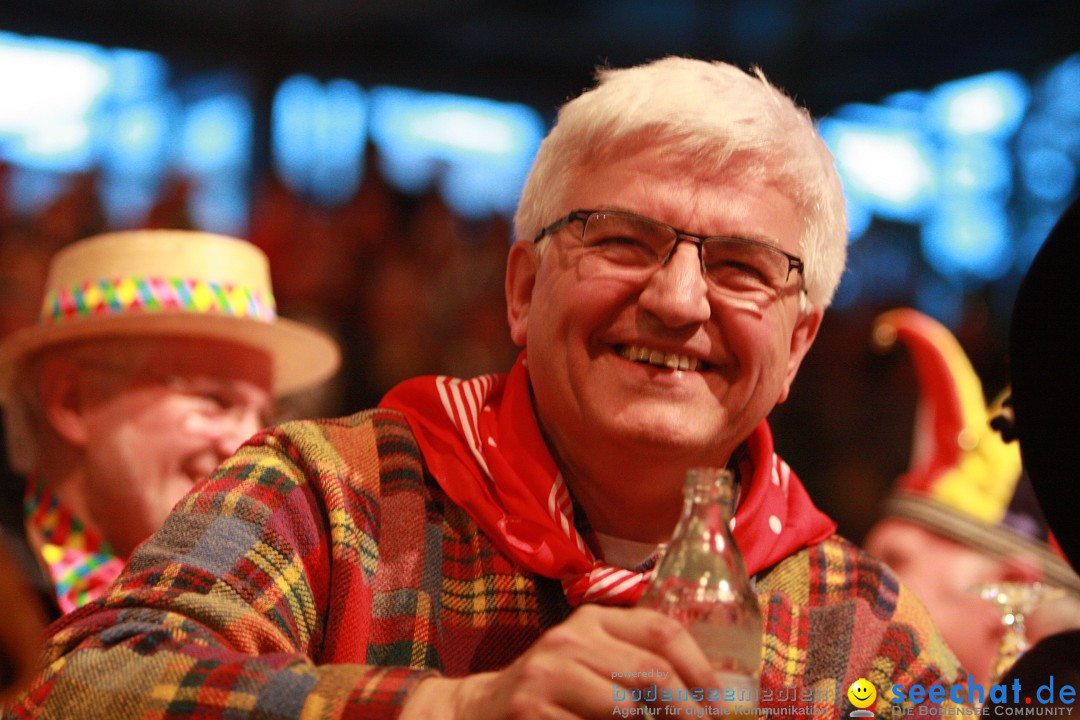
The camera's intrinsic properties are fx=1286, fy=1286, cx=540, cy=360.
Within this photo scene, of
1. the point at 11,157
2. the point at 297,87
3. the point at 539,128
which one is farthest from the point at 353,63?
the point at 11,157

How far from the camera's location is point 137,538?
3154 millimetres

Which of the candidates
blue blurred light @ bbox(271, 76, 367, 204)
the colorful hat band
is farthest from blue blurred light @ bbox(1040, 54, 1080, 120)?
the colorful hat band

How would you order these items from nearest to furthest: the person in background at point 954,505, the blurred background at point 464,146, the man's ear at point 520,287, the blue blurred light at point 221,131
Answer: the man's ear at point 520,287 → the person in background at point 954,505 → the blurred background at point 464,146 → the blue blurred light at point 221,131

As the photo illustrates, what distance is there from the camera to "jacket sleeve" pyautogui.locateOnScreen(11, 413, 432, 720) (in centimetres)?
139

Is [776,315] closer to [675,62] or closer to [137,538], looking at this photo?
[675,62]

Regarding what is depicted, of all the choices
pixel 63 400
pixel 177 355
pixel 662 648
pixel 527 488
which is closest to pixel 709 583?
pixel 662 648

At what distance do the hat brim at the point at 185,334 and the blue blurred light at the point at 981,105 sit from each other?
21.5ft

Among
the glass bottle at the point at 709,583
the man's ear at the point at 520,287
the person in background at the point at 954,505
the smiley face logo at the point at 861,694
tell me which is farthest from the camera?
the person in background at the point at 954,505

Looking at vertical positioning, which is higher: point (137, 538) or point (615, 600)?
point (615, 600)

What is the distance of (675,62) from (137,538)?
1872 mm

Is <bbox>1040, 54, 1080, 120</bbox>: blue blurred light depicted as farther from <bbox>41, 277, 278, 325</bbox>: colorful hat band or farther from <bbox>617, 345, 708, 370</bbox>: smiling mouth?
<bbox>617, 345, 708, 370</bbox>: smiling mouth

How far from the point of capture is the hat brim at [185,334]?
3.26m

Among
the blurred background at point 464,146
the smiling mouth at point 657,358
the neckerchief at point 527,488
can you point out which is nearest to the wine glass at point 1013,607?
the neckerchief at point 527,488

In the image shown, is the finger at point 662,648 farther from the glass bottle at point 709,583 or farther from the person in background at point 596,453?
the person in background at point 596,453
